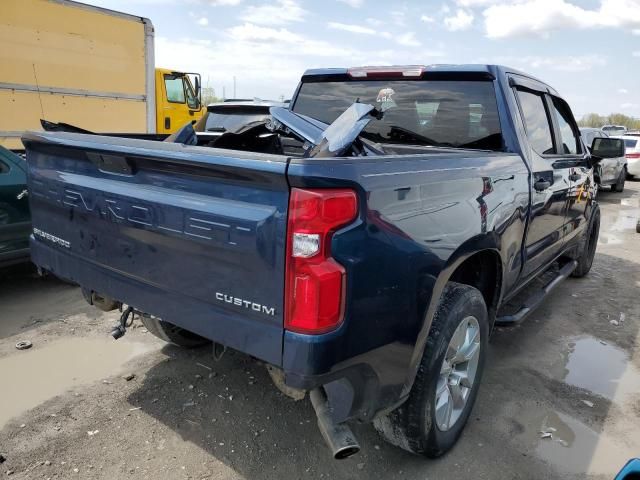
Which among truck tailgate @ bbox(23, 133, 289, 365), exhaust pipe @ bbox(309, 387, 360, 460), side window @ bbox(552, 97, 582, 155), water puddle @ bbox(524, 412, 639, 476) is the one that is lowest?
water puddle @ bbox(524, 412, 639, 476)

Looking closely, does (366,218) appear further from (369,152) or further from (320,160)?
(369,152)

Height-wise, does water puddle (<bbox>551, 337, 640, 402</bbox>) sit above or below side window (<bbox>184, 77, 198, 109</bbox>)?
below

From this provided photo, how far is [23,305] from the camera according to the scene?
4.43 m

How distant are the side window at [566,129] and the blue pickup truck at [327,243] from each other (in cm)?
114

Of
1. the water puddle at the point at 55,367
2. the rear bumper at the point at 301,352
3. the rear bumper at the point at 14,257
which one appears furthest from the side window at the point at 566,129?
the rear bumper at the point at 14,257

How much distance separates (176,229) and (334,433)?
100 cm

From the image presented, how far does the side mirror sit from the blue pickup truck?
7.37 feet

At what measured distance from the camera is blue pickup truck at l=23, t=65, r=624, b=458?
179 centimetres

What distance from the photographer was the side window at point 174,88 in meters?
13.0

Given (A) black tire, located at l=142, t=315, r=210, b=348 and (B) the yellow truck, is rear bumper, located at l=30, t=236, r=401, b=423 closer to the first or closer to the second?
(A) black tire, located at l=142, t=315, r=210, b=348

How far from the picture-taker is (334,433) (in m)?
1.98

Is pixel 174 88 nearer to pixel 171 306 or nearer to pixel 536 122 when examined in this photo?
pixel 536 122

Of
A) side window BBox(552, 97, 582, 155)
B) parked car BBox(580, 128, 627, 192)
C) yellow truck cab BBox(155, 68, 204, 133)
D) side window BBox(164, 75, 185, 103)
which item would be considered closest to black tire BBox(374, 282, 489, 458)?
side window BBox(552, 97, 582, 155)

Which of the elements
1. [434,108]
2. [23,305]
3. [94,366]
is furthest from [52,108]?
[434,108]
